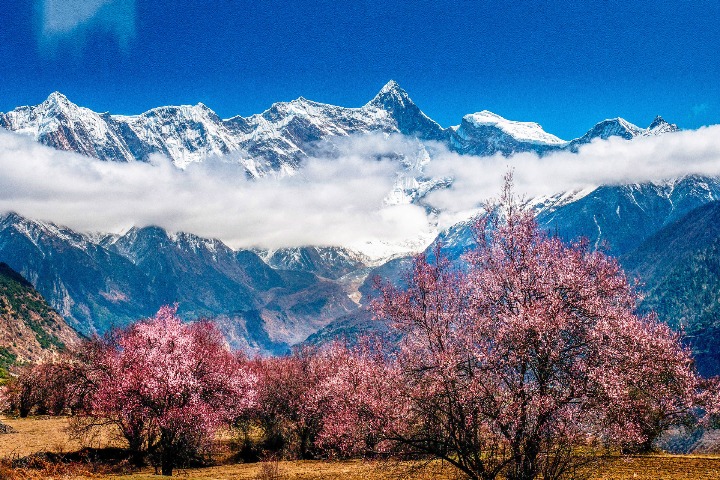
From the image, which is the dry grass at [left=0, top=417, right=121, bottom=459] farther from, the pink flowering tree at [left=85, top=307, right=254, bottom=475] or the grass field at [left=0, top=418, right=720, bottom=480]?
the pink flowering tree at [left=85, top=307, right=254, bottom=475]

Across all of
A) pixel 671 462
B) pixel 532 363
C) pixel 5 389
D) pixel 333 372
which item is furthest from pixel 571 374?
pixel 5 389

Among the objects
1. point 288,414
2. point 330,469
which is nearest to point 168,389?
point 330,469

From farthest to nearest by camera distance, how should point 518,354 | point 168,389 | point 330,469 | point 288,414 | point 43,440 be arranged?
point 288,414, point 43,440, point 330,469, point 168,389, point 518,354

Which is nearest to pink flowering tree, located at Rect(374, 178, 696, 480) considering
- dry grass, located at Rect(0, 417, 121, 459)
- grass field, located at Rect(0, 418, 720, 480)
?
grass field, located at Rect(0, 418, 720, 480)

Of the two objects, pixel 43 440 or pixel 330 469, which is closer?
pixel 330 469

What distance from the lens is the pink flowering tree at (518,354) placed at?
19922mm

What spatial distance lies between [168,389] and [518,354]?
31.6 metres

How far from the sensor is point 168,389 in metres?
42.9

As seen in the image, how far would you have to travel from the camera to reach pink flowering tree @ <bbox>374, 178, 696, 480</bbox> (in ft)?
65.4

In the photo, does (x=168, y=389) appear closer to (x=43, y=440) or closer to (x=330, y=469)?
(x=330, y=469)

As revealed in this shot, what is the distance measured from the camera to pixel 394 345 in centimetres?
2638

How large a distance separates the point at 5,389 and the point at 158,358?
78.8 m

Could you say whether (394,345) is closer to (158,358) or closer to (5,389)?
(158,358)

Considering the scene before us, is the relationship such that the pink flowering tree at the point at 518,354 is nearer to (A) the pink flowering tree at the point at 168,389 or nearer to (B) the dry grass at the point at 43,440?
(A) the pink flowering tree at the point at 168,389
